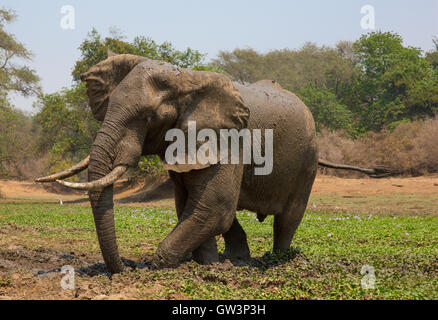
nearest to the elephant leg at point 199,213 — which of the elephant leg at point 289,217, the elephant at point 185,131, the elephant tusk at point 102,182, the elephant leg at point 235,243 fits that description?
the elephant at point 185,131

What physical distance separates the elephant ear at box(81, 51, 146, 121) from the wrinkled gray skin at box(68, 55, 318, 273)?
12mm

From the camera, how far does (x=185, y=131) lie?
621 cm

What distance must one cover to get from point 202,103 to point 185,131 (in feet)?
1.31

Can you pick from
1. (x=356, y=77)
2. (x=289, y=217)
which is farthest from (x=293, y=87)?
(x=289, y=217)

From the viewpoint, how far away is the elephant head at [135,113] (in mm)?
5571

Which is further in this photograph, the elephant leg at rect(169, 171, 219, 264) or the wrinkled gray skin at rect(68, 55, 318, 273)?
the elephant leg at rect(169, 171, 219, 264)

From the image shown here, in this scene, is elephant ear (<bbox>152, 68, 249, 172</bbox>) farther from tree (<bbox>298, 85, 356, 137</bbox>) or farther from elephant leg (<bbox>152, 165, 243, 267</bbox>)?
tree (<bbox>298, 85, 356, 137</bbox>)

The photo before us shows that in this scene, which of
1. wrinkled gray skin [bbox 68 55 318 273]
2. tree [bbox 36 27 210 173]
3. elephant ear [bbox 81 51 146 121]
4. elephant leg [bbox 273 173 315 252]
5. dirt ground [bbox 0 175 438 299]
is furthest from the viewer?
tree [bbox 36 27 210 173]

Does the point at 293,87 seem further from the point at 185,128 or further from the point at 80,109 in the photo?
the point at 185,128

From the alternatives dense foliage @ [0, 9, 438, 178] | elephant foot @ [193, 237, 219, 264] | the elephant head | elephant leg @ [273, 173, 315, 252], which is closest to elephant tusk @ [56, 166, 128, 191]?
the elephant head

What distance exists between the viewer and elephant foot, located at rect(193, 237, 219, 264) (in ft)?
22.3

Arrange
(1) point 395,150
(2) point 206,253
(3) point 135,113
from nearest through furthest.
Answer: (3) point 135,113, (2) point 206,253, (1) point 395,150

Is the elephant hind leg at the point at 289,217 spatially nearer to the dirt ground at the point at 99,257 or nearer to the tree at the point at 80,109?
the dirt ground at the point at 99,257

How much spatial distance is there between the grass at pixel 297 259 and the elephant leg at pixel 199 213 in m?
0.23
